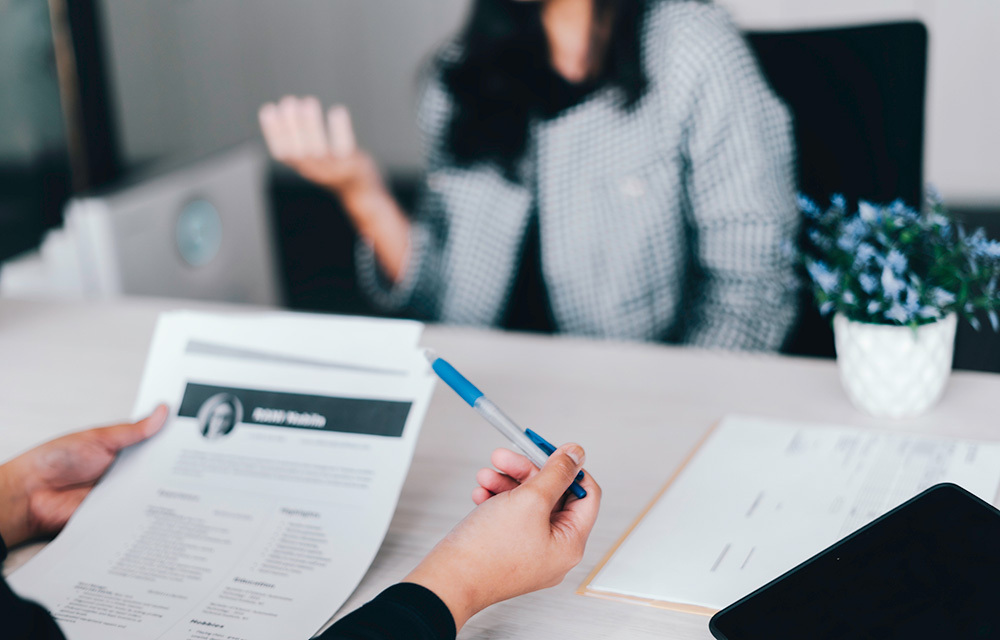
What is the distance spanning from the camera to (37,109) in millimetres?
2117

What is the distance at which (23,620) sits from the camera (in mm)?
466

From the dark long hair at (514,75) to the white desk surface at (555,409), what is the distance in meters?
0.64

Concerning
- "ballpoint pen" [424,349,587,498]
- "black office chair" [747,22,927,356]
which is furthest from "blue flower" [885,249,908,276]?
"black office chair" [747,22,927,356]

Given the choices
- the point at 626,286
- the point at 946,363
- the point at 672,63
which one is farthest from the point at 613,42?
the point at 946,363

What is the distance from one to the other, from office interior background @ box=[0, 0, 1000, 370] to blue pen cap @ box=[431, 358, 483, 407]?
1.39 meters

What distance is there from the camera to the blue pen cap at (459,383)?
66 centimetres

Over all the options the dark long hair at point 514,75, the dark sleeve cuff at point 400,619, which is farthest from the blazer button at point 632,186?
the dark sleeve cuff at point 400,619

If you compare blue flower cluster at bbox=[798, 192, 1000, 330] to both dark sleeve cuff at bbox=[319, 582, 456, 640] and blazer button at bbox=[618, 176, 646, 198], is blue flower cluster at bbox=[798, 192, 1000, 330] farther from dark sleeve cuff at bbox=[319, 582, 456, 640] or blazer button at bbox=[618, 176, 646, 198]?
blazer button at bbox=[618, 176, 646, 198]

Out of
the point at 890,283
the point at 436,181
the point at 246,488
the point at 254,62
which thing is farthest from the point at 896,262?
the point at 254,62

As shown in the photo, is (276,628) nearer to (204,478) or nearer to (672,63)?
(204,478)

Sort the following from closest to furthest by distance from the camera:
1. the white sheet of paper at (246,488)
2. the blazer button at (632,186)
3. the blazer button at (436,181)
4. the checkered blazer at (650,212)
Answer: the white sheet of paper at (246,488) < the checkered blazer at (650,212) < the blazer button at (632,186) < the blazer button at (436,181)

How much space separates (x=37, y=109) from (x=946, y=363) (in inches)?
81.5

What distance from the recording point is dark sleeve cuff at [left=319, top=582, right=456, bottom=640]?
19.8 inches

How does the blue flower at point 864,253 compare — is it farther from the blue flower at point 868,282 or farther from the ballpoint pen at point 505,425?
the ballpoint pen at point 505,425
